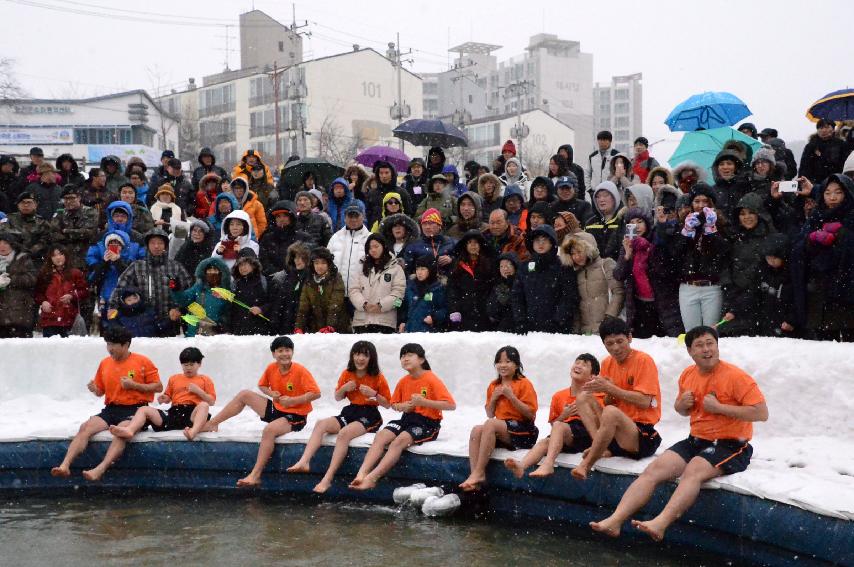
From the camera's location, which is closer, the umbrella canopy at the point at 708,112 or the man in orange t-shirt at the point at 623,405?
the man in orange t-shirt at the point at 623,405

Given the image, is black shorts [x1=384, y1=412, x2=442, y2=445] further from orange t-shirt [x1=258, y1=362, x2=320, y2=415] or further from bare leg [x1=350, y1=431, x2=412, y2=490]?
orange t-shirt [x1=258, y1=362, x2=320, y2=415]

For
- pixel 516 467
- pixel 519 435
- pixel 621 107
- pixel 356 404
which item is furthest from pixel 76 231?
pixel 621 107

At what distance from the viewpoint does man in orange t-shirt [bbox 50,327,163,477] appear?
9.54 meters

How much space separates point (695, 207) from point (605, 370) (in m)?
2.48

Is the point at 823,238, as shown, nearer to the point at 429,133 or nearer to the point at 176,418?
the point at 176,418

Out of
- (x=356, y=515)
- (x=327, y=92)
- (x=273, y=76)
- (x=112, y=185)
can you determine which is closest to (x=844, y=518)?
(x=356, y=515)

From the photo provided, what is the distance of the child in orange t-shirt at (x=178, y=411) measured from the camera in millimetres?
9164

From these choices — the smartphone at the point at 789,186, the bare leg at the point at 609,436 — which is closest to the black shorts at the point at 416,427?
the bare leg at the point at 609,436

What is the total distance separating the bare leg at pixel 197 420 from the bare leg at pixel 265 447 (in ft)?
2.08

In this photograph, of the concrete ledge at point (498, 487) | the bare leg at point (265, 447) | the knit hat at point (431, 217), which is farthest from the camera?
the knit hat at point (431, 217)

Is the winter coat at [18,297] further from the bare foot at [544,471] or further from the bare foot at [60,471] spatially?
the bare foot at [544,471]

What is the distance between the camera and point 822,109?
41.6 feet

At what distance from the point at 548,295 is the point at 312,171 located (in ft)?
19.6

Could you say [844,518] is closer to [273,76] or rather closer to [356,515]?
[356,515]
